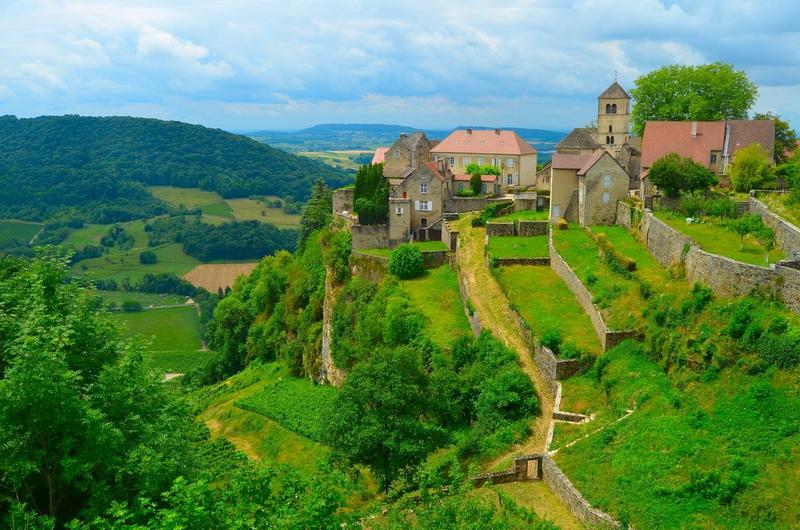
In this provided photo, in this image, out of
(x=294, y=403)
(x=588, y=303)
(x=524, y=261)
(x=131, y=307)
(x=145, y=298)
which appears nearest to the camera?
(x=588, y=303)

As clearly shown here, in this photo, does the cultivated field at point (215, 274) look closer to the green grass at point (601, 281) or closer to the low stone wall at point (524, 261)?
the low stone wall at point (524, 261)

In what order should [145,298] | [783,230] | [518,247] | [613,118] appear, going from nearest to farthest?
[783,230] → [518,247] → [613,118] → [145,298]

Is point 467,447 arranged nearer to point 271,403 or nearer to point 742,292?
point 742,292

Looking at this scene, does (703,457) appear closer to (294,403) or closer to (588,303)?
(588,303)

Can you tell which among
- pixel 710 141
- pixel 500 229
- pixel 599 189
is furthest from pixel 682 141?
pixel 500 229

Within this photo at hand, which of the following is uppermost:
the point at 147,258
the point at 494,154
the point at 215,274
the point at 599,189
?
the point at 494,154

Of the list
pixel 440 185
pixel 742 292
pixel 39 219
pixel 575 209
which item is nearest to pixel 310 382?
pixel 440 185

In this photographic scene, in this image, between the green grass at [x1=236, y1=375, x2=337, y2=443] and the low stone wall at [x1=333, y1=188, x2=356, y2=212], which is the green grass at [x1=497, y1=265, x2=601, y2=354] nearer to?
the green grass at [x1=236, y1=375, x2=337, y2=443]
